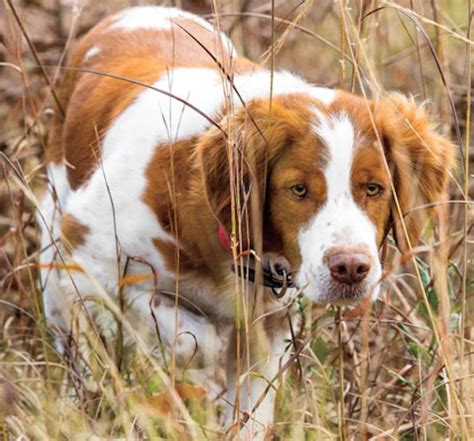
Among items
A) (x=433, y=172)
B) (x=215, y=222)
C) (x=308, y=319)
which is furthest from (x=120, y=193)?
(x=433, y=172)

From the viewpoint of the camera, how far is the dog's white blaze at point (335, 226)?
10.3ft

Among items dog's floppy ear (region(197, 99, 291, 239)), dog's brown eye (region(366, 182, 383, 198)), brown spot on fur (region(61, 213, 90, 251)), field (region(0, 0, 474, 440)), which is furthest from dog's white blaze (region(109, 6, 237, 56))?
dog's brown eye (region(366, 182, 383, 198))

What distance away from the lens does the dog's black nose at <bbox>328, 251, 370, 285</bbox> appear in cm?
311

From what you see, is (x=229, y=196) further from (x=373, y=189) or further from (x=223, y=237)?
(x=373, y=189)

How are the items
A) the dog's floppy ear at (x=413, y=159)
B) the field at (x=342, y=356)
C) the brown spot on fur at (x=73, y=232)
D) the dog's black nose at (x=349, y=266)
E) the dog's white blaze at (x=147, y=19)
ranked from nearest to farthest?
the field at (x=342, y=356) < the dog's black nose at (x=349, y=266) < the dog's floppy ear at (x=413, y=159) < the brown spot on fur at (x=73, y=232) < the dog's white blaze at (x=147, y=19)

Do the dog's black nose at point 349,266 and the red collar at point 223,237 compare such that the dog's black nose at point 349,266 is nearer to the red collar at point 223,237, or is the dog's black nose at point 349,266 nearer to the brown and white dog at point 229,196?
the brown and white dog at point 229,196

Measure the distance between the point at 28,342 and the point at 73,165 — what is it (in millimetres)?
634

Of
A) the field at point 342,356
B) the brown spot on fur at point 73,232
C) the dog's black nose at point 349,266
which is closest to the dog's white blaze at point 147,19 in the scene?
the field at point 342,356

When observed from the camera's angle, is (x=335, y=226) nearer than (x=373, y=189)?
Yes

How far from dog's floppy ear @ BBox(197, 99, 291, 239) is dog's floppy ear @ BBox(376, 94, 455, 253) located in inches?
11.3

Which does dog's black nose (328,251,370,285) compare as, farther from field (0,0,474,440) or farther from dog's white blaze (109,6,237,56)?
dog's white blaze (109,6,237,56)

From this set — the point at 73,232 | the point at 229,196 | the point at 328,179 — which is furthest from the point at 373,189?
the point at 73,232

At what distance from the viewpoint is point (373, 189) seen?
3.30 meters

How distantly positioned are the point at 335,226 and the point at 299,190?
23 centimetres
